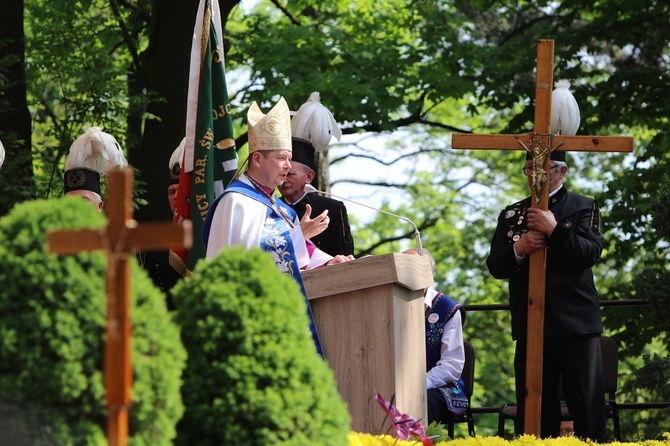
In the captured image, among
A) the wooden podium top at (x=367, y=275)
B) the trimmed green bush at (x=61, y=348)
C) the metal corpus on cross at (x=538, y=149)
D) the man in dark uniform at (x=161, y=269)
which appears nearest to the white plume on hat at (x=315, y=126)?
the man in dark uniform at (x=161, y=269)

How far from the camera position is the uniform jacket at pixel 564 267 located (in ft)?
22.4

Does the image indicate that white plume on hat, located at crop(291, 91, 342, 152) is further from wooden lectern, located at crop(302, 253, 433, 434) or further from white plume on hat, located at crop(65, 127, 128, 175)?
wooden lectern, located at crop(302, 253, 433, 434)

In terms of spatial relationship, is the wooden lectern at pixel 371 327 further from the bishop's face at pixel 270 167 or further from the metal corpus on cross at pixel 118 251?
the metal corpus on cross at pixel 118 251

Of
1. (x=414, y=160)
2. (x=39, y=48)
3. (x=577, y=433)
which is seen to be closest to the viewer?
(x=577, y=433)

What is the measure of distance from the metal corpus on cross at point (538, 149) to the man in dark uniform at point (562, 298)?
0.29ft

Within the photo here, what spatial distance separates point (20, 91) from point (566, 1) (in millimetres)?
6325

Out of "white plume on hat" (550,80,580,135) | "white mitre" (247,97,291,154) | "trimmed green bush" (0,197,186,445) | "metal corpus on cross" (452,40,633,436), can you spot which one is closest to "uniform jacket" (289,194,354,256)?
"metal corpus on cross" (452,40,633,436)

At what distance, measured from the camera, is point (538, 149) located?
22.8 feet

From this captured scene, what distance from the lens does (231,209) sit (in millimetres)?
5688

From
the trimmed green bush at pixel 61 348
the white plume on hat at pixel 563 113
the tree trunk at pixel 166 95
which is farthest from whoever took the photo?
the tree trunk at pixel 166 95

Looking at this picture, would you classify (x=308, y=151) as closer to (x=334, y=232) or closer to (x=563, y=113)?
(x=334, y=232)

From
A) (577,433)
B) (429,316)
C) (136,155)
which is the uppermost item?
(136,155)

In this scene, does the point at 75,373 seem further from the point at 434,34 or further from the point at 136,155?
the point at 434,34

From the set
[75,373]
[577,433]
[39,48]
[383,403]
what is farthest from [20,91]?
[75,373]
